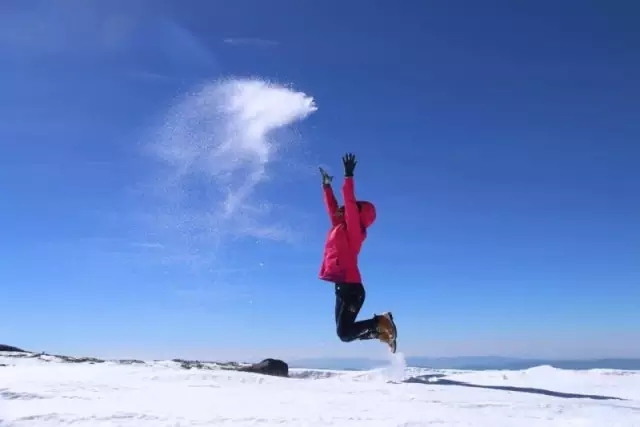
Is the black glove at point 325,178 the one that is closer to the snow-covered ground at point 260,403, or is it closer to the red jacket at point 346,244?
the red jacket at point 346,244

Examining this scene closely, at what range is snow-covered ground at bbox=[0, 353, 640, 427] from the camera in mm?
4344

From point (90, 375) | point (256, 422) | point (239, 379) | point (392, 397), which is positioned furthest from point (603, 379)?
point (90, 375)

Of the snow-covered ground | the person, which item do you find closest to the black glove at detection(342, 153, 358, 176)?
the person

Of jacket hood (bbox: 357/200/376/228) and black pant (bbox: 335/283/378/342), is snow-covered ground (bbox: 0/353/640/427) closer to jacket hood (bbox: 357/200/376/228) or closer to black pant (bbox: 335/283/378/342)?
black pant (bbox: 335/283/378/342)

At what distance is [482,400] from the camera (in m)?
6.00

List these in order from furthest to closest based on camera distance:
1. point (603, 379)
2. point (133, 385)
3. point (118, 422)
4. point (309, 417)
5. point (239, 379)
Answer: point (603, 379) < point (239, 379) < point (133, 385) < point (309, 417) < point (118, 422)

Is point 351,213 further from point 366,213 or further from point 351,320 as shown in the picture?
point 351,320

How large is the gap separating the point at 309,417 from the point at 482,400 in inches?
90.1

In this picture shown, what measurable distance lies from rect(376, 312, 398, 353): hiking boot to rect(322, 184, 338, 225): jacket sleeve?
1.67 m

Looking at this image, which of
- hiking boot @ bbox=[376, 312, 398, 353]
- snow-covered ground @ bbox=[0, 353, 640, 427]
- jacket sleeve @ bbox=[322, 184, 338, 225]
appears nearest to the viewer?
snow-covered ground @ bbox=[0, 353, 640, 427]

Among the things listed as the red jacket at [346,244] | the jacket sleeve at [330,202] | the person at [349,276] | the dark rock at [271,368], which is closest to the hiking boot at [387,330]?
the person at [349,276]

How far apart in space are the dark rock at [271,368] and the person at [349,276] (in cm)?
145

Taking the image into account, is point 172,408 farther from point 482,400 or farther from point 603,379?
point 603,379

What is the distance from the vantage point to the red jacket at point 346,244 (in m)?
8.84
